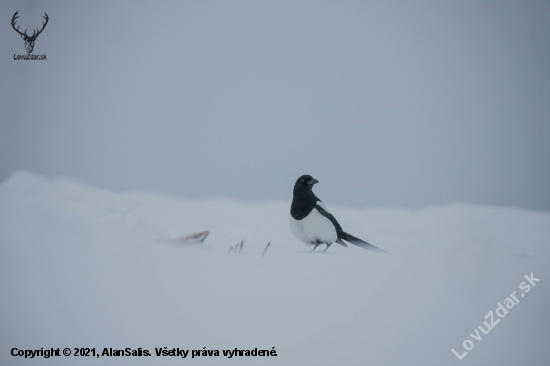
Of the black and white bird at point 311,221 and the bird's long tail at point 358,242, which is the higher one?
the black and white bird at point 311,221

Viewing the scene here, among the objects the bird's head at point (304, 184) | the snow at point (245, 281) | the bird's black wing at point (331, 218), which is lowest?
the snow at point (245, 281)

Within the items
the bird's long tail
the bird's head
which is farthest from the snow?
the bird's head

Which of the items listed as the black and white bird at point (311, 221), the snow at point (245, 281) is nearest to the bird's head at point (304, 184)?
the black and white bird at point (311, 221)

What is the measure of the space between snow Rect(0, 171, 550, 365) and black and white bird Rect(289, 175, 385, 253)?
52mm

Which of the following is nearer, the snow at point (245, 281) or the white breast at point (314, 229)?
the snow at point (245, 281)

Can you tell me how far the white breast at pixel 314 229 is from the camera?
1076mm

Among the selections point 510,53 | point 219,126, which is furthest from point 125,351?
point 510,53

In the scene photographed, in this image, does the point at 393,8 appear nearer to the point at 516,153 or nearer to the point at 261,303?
the point at 516,153

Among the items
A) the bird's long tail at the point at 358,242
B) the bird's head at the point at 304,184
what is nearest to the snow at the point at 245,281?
the bird's long tail at the point at 358,242

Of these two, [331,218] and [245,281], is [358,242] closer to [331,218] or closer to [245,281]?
[331,218]

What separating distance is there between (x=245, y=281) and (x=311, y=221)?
34 centimetres

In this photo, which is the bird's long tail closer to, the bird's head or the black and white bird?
the black and white bird

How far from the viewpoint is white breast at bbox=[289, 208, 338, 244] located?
1.08m

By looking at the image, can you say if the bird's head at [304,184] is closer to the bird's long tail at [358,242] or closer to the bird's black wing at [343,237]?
the bird's black wing at [343,237]
